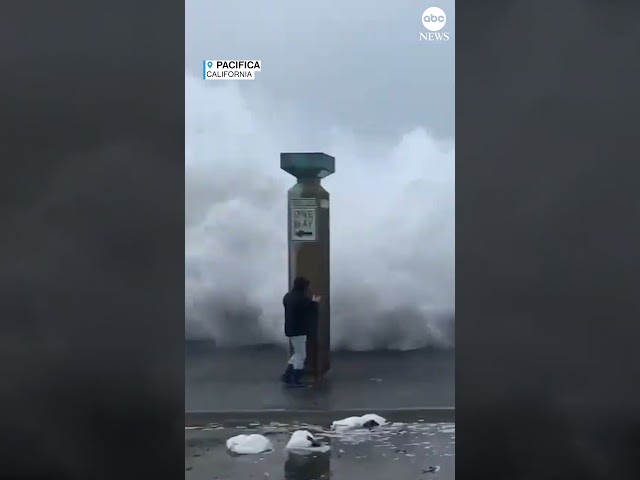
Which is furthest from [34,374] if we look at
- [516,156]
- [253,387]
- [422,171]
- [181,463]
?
[516,156]

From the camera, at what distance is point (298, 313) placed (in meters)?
3.00

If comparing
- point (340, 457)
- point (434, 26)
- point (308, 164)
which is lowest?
point (340, 457)

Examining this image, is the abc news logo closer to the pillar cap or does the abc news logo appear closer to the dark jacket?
the pillar cap

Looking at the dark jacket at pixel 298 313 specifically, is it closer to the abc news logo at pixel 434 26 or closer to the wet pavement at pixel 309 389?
the wet pavement at pixel 309 389

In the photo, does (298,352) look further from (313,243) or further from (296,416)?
(313,243)

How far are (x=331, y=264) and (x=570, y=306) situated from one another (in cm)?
111

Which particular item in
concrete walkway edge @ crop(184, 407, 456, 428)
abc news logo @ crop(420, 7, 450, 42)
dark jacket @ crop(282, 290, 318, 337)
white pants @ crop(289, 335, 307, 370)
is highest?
abc news logo @ crop(420, 7, 450, 42)

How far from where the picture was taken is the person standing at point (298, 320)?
2.99m

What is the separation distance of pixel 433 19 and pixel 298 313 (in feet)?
4.76

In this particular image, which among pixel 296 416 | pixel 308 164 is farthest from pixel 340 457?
pixel 308 164

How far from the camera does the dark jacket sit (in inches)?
118

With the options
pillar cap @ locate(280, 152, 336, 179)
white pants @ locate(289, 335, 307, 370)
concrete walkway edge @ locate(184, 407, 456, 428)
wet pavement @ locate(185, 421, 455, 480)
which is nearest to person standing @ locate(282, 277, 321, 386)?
white pants @ locate(289, 335, 307, 370)

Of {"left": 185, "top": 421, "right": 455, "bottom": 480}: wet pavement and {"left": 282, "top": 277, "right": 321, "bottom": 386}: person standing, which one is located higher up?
{"left": 282, "top": 277, "right": 321, "bottom": 386}: person standing

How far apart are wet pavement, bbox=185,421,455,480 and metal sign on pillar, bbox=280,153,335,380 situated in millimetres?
337
